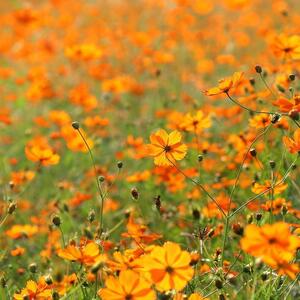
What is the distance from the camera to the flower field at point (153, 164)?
164 centimetres

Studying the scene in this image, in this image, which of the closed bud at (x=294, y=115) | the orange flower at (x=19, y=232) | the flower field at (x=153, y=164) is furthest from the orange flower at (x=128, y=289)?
the orange flower at (x=19, y=232)

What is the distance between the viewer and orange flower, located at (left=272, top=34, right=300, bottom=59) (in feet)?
7.55

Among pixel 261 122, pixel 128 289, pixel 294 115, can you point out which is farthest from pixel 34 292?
pixel 261 122


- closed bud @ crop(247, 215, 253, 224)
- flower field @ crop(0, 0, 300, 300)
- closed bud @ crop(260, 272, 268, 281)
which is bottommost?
flower field @ crop(0, 0, 300, 300)

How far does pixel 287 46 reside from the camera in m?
2.32

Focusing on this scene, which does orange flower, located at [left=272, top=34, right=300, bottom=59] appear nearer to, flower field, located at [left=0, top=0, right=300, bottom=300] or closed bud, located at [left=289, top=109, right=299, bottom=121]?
flower field, located at [left=0, top=0, right=300, bottom=300]

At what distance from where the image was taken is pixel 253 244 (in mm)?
1278

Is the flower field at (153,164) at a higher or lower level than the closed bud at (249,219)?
lower

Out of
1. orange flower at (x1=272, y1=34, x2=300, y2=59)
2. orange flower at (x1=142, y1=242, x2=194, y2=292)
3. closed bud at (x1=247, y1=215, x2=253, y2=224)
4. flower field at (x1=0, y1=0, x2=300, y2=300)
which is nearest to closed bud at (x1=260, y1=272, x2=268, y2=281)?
flower field at (x1=0, y1=0, x2=300, y2=300)

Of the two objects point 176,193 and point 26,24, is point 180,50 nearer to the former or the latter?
point 26,24

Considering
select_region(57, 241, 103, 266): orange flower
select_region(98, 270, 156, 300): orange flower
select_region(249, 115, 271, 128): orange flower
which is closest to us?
select_region(98, 270, 156, 300): orange flower

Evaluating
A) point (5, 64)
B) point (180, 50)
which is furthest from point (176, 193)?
point (5, 64)

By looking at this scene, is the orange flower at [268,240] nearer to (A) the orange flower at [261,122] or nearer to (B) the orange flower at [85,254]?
(B) the orange flower at [85,254]

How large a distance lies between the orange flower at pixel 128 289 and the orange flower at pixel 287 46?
4.07 ft
